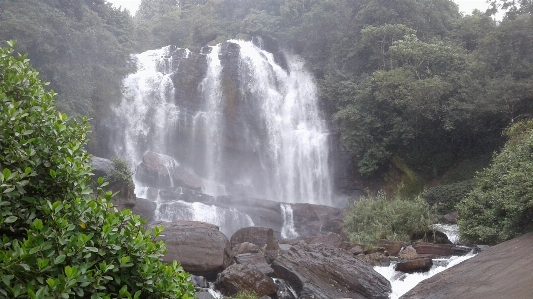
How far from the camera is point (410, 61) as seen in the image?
89.0 ft

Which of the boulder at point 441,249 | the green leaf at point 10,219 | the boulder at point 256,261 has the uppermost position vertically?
the green leaf at point 10,219

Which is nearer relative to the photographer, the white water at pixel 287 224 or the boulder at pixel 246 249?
the boulder at pixel 246 249

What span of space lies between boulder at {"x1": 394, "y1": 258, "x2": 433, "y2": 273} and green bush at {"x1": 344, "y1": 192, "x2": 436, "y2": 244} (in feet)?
13.9

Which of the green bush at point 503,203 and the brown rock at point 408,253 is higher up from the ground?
the green bush at point 503,203

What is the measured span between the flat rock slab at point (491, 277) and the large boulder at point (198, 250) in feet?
15.4

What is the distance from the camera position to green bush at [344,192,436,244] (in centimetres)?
1631

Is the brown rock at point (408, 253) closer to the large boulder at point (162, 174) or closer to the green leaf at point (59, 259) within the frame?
the green leaf at point (59, 259)

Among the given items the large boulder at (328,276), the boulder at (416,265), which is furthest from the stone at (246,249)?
the boulder at (416,265)

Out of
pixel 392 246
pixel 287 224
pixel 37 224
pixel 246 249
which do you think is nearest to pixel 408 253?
pixel 392 246

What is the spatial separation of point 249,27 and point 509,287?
111 feet

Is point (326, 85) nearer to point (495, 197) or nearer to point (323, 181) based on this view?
point (323, 181)

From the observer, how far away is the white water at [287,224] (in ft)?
70.3

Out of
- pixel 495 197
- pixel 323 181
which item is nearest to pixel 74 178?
pixel 495 197

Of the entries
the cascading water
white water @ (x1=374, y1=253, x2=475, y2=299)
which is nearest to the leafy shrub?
the cascading water
